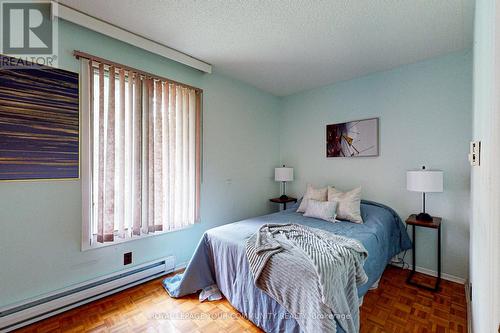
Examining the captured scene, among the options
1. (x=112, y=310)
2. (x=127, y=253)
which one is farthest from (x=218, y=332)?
(x=127, y=253)

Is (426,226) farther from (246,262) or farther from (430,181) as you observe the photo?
(246,262)

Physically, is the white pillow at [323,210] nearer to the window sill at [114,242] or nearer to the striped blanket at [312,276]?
the striped blanket at [312,276]

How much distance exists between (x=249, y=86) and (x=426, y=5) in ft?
7.25

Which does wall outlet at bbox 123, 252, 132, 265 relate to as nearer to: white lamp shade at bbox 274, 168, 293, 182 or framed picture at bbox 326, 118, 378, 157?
white lamp shade at bbox 274, 168, 293, 182

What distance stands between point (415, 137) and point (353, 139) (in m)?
0.69

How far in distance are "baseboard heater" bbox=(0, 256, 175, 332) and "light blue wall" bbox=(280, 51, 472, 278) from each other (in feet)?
8.47

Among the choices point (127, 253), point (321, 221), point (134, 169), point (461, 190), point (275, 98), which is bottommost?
point (127, 253)

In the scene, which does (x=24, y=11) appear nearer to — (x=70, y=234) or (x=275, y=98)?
(x=70, y=234)

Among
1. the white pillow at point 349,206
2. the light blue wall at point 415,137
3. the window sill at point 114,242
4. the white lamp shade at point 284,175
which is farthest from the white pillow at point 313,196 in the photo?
the window sill at point 114,242

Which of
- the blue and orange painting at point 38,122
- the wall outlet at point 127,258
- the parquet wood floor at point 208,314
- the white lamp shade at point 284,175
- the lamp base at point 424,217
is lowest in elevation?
the parquet wood floor at point 208,314

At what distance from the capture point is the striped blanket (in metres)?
1.33

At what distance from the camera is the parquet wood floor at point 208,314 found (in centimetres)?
170

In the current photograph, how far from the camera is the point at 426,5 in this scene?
5.64ft

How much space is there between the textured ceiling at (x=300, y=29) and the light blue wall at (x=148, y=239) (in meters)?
0.31
